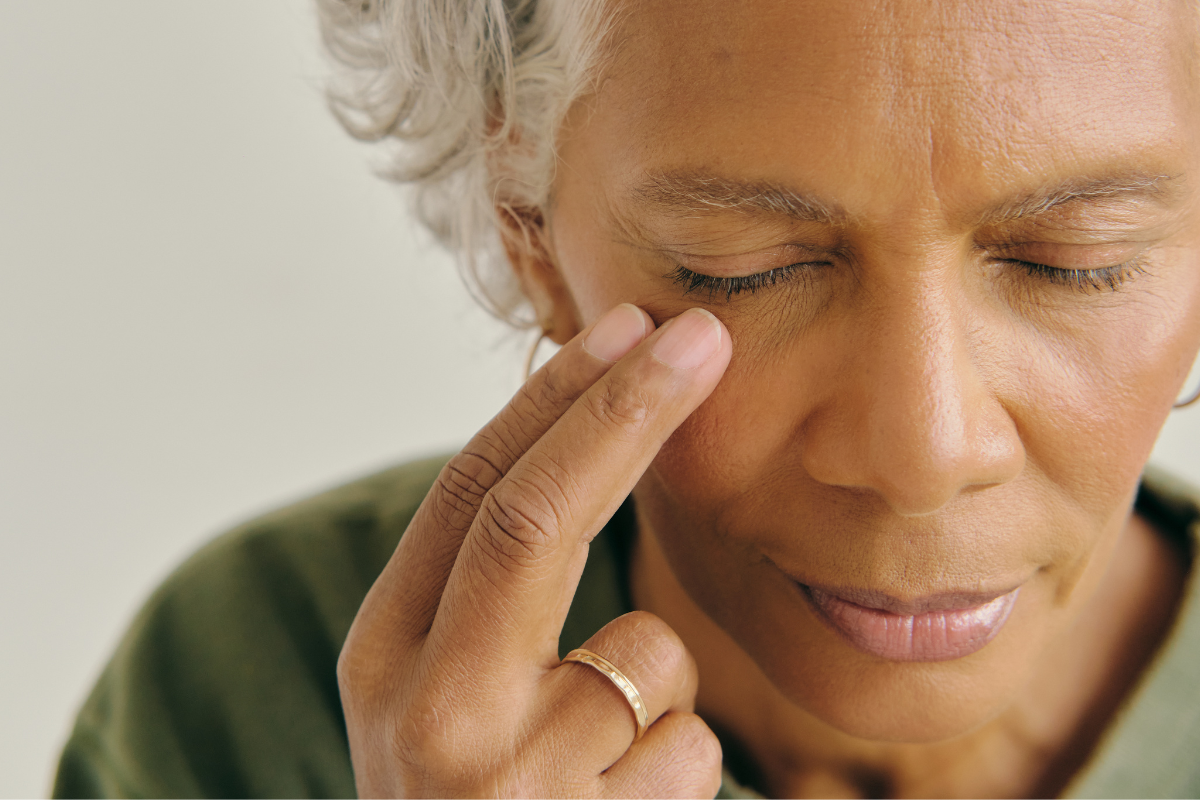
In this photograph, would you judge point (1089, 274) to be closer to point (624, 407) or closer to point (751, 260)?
point (751, 260)

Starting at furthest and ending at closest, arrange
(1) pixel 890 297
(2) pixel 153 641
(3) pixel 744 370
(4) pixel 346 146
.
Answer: (4) pixel 346 146
(2) pixel 153 641
(3) pixel 744 370
(1) pixel 890 297

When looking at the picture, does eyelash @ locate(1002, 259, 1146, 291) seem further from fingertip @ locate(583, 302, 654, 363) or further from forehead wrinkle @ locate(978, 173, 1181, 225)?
fingertip @ locate(583, 302, 654, 363)

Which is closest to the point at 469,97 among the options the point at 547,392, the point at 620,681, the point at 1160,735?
the point at 547,392

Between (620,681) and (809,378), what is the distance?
0.40 meters

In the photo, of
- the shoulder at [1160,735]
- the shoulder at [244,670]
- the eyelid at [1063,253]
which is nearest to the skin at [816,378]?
the eyelid at [1063,253]

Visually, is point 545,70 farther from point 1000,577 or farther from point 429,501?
point 1000,577

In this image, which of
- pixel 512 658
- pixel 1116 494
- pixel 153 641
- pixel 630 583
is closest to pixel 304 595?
pixel 153 641

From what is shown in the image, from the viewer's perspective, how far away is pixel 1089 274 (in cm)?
97

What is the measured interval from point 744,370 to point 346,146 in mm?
1710

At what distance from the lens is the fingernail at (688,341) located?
0.99m

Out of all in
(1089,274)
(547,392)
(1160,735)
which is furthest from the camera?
(1160,735)

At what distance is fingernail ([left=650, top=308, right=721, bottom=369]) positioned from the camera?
3.24 ft

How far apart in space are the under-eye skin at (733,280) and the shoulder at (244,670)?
912 mm

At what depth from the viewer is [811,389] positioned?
3.25 ft
